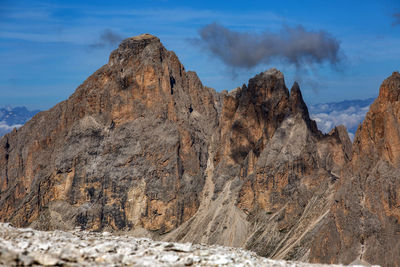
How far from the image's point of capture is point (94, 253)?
42.0 metres

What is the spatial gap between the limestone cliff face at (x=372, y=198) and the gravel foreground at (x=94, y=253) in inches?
3102

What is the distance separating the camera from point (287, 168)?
187 m

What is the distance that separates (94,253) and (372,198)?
96.4 metres

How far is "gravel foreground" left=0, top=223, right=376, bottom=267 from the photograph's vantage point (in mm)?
37969

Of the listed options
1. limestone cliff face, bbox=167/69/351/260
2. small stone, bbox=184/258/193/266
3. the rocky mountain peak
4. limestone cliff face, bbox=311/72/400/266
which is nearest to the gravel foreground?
small stone, bbox=184/258/193/266

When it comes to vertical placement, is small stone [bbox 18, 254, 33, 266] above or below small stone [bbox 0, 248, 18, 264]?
below

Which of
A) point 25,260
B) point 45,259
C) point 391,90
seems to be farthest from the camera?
point 391,90

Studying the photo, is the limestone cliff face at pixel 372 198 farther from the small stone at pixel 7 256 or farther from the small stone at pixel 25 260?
the small stone at pixel 7 256

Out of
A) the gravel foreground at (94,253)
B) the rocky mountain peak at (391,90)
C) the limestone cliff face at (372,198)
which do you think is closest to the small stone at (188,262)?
the gravel foreground at (94,253)

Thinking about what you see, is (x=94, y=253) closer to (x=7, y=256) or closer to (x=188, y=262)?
(x=188, y=262)

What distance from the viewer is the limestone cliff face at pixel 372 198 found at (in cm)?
12169

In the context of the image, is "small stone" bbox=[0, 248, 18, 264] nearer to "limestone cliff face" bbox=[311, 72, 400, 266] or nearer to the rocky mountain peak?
"limestone cliff face" bbox=[311, 72, 400, 266]

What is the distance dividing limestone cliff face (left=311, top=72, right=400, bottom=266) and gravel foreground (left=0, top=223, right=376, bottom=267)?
7880 cm

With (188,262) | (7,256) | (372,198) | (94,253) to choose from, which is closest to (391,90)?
(372,198)
